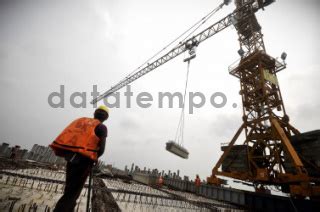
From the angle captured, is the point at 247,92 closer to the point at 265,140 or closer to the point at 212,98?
the point at 212,98

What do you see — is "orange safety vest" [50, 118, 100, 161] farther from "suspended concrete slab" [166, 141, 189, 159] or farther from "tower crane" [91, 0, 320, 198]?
"tower crane" [91, 0, 320, 198]

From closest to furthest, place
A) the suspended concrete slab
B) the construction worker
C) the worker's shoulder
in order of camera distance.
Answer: the construction worker < the worker's shoulder < the suspended concrete slab

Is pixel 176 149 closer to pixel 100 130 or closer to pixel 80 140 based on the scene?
pixel 100 130

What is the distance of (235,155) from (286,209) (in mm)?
4449

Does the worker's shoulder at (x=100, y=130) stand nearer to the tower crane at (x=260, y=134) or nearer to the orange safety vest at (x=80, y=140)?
the orange safety vest at (x=80, y=140)

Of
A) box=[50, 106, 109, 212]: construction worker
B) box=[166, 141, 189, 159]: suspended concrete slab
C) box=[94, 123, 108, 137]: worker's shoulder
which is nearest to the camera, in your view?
box=[50, 106, 109, 212]: construction worker

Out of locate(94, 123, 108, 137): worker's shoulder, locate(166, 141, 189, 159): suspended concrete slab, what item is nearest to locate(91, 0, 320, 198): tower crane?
locate(166, 141, 189, 159): suspended concrete slab

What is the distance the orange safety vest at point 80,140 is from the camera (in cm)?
229

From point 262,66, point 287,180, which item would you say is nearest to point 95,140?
point 287,180

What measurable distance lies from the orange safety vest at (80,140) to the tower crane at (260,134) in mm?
10104

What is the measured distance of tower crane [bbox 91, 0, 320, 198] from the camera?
30.6 feet

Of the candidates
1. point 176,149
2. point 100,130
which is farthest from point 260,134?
point 100,130

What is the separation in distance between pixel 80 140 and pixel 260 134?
13147 millimetres

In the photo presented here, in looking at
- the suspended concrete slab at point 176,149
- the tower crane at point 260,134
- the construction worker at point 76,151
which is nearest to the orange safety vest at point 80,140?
the construction worker at point 76,151
